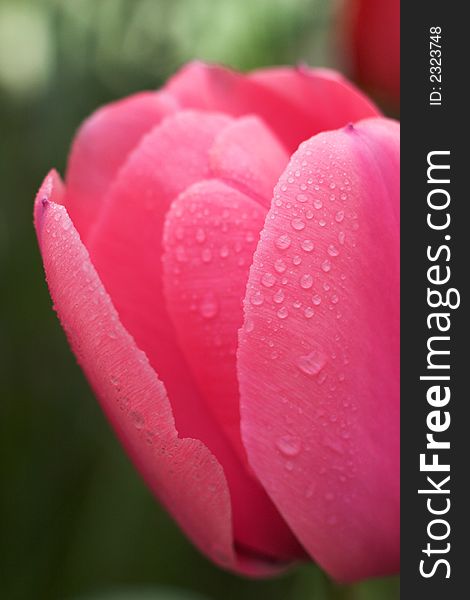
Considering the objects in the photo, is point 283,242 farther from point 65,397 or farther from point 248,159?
point 65,397

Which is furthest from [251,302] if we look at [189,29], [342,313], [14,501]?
[189,29]

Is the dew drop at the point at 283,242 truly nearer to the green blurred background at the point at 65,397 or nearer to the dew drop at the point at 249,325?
the dew drop at the point at 249,325

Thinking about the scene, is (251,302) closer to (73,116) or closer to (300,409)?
(300,409)

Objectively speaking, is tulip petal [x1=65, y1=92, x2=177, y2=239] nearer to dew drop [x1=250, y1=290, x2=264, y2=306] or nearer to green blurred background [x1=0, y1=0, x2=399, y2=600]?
dew drop [x1=250, y1=290, x2=264, y2=306]

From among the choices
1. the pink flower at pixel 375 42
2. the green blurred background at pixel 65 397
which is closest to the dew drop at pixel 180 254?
the green blurred background at pixel 65 397

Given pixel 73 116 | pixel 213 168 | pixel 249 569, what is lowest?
pixel 249 569

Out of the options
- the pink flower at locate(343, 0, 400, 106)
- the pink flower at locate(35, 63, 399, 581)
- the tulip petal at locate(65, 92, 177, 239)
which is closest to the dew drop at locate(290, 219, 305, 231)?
the pink flower at locate(35, 63, 399, 581)
